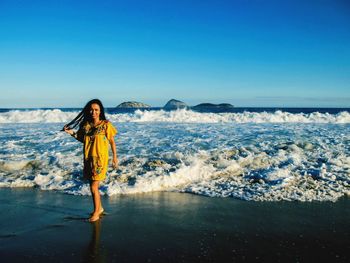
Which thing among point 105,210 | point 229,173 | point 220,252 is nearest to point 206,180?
point 229,173

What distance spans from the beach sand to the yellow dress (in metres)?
0.71

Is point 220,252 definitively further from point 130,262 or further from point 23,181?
point 23,181

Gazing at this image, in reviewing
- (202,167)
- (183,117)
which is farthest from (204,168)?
(183,117)

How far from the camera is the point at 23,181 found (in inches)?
285

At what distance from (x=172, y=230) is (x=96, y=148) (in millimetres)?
1644

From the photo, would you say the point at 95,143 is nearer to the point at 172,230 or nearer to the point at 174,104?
the point at 172,230

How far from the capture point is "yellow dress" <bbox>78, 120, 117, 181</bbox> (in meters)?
4.88

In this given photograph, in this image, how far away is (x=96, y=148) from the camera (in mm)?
4875

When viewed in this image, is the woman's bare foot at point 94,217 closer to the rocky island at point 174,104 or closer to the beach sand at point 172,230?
the beach sand at point 172,230

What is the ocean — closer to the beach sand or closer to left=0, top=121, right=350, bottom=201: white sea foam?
left=0, top=121, right=350, bottom=201: white sea foam

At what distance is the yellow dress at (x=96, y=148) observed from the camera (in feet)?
16.0

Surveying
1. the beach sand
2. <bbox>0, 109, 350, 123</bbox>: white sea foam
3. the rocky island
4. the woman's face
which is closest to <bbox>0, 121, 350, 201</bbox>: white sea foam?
the beach sand

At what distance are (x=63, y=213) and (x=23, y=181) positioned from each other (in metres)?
2.61

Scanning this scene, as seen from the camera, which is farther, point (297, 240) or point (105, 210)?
point (105, 210)
